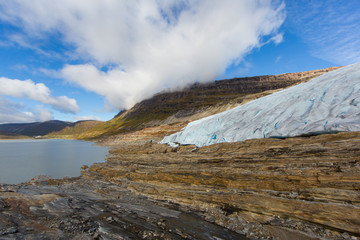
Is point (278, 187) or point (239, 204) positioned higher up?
point (278, 187)

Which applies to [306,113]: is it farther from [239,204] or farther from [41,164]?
[41,164]

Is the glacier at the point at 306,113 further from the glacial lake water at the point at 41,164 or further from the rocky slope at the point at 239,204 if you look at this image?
the glacial lake water at the point at 41,164

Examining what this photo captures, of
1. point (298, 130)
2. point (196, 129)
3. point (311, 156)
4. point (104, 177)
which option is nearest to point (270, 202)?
point (311, 156)

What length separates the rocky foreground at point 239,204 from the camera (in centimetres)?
870

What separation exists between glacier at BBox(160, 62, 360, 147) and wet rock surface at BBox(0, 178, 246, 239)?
32.5 feet

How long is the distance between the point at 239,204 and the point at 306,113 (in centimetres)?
981

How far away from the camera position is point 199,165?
16.9m

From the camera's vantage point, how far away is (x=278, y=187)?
36.8ft

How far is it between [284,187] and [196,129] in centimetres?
1639

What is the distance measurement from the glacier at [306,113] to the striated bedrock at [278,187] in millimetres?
1258

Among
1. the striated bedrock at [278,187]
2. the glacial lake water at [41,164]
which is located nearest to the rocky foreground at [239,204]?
the striated bedrock at [278,187]

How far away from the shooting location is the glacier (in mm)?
12000

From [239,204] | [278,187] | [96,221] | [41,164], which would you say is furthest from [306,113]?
[41,164]

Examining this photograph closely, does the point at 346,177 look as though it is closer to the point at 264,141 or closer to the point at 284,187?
the point at 284,187
